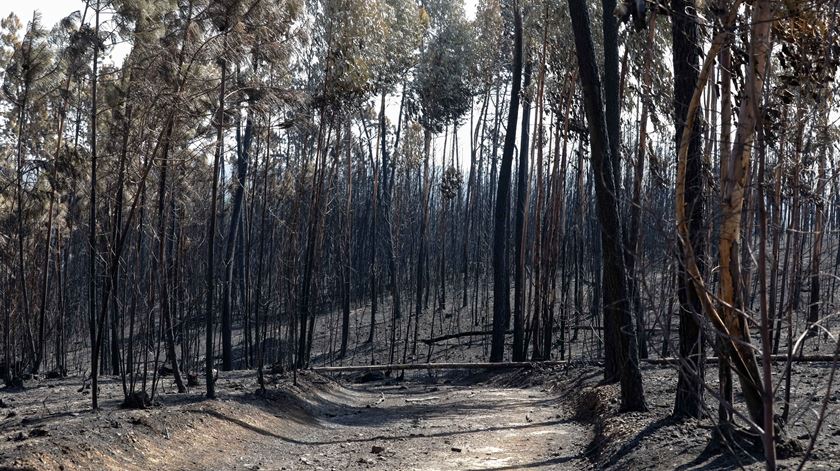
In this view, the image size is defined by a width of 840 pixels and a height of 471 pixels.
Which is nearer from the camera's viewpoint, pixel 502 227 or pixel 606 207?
pixel 606 207

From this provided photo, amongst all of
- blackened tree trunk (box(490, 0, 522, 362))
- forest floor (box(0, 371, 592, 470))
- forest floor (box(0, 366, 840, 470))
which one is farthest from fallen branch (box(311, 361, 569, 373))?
Result: forest floor (box(0, 371, 592, 470))

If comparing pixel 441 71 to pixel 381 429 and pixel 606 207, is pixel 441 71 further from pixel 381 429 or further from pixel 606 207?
pixel 606 207

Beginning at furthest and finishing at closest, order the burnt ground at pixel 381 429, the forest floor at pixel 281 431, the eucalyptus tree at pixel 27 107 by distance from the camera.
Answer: the eucalyptus tree at pixel 27 107 → the forest floor at pixel 281 431 → the burnt ground at pixel 381 429

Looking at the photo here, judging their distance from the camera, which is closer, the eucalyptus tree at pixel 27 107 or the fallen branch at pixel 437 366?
the eucalyptus tree at pixel 27 107

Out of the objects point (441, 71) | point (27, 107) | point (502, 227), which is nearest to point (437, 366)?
point (502, 227)

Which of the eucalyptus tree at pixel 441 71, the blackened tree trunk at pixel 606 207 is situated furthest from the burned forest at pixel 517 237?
the eucalyptus tree at pixel 441 71

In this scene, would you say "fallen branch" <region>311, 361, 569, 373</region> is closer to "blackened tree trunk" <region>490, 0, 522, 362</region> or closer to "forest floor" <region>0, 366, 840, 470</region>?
"blackened tree trunk" <region>490, 0, 522, 362</region>

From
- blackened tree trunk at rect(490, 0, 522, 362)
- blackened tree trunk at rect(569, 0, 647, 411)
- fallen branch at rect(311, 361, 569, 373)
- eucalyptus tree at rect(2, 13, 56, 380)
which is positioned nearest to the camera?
blackened tree trunk at rect(569, 0, 647, 411)

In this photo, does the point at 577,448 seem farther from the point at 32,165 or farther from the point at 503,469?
the point at 32,165

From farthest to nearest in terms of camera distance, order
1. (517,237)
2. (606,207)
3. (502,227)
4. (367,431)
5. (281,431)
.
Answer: (517,237) → (502,227) → (367,431) → (281,431) → (606,207)

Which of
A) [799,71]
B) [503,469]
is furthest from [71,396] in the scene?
[799,71]

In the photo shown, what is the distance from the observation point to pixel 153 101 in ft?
38.5

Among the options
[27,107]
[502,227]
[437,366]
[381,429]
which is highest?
[27,107]

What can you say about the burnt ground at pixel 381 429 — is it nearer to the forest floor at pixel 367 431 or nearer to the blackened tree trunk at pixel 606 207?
the forest floor at pixel 367 431
